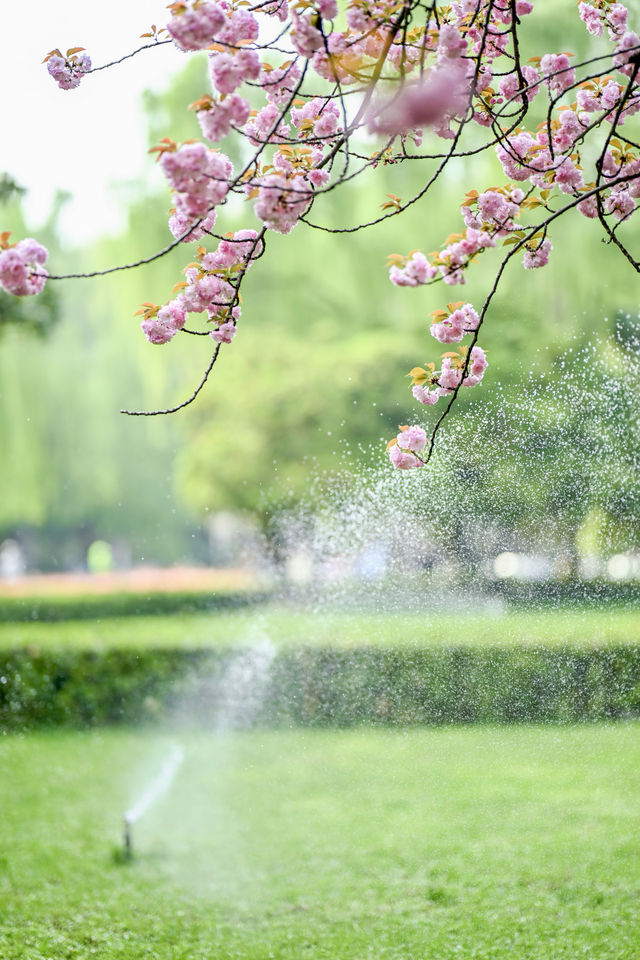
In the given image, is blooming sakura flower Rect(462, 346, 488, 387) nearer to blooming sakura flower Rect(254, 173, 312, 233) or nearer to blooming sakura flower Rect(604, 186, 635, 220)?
blooming sakura flower Rect(604, 186, 635, 220)

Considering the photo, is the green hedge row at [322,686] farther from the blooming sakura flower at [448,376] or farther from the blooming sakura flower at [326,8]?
the blooming sakura flower at [326,8]

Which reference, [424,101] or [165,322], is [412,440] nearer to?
[165,322]

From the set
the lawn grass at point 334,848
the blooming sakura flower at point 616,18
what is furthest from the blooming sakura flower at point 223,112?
the lawn grass at point 334,848

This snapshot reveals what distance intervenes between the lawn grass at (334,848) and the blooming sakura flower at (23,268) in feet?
5.91

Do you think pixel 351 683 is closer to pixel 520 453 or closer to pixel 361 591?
pixel 361 591

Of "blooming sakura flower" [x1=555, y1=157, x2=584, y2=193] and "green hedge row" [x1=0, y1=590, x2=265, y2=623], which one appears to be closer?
"blooming sakura flower" [x1=555, y1=157, x2=584, y2=193]

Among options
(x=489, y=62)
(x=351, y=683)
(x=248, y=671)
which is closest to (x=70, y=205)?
(x=248, y=671)

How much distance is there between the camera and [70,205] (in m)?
5.80

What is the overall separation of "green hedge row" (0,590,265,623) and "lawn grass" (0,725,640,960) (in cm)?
68

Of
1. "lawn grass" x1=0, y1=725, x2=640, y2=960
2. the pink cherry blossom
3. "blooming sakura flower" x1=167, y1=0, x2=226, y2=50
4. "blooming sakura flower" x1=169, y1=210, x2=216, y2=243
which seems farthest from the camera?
"lawn grass" x1=0, y1=725, x2=640, y2=960

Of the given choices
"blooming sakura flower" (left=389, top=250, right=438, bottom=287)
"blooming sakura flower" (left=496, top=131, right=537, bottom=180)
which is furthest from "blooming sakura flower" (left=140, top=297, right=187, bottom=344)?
"blooming sakura flower" (left=496, top=131, right=537, bottom=180)

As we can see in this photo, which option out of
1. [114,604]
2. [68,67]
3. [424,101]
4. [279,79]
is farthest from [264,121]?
[114,604]

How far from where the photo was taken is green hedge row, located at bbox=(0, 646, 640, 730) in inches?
148

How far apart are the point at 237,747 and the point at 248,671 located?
0.37 metres
